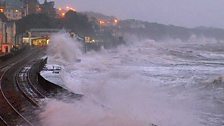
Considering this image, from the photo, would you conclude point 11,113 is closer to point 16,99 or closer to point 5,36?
point 16,99

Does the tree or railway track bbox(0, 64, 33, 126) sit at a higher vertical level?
the tree

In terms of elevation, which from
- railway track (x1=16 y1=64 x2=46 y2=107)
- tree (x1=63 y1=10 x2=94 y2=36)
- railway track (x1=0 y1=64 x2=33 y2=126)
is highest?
tree (x1=63 y1=10 x2=94 y2=36)

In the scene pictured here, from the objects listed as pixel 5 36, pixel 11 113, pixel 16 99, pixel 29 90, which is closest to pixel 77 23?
pixel 5 36

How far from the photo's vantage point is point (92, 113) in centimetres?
1521

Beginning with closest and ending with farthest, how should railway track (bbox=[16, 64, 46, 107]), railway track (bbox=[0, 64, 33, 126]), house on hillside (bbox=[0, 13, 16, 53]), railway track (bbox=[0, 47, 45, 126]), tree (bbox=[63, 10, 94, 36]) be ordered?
railway track (bbox=[0, 64, 33, 126]) < railway track (bbox=[0, 47, 45, 126]) < railway track (bbox=[16, 64, 46, 107]) < house on hillside (bbox=[0, 13, 16, 53]) < tree (bbox=[63, 10, 94, 36])

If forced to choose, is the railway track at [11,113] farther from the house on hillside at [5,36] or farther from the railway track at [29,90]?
the house on hillside at [5,36]

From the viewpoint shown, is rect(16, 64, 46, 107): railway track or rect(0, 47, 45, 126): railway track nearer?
rect(0, 47, 45, 126): railway track

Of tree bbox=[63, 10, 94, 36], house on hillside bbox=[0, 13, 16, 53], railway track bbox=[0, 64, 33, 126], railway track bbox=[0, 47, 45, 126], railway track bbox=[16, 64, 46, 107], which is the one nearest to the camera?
railway track bbox=[0, 64, 33, 126]

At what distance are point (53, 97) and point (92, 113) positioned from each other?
17.0 feet

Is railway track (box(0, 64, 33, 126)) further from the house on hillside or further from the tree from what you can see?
the tree

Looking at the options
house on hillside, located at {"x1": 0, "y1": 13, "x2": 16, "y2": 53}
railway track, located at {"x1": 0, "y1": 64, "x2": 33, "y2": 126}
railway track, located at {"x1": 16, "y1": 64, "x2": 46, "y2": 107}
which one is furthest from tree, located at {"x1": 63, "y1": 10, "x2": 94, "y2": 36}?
railway track, located at {"x1": 0, "y1": 64, "x2": 33, "y2": 126}

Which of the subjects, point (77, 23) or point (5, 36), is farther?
point (77, 23)

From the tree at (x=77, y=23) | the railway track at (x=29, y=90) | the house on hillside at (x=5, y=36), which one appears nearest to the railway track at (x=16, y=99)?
the railway track at (x=29, y=90)

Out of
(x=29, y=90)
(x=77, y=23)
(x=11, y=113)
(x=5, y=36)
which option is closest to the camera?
(x=11, y=113)
